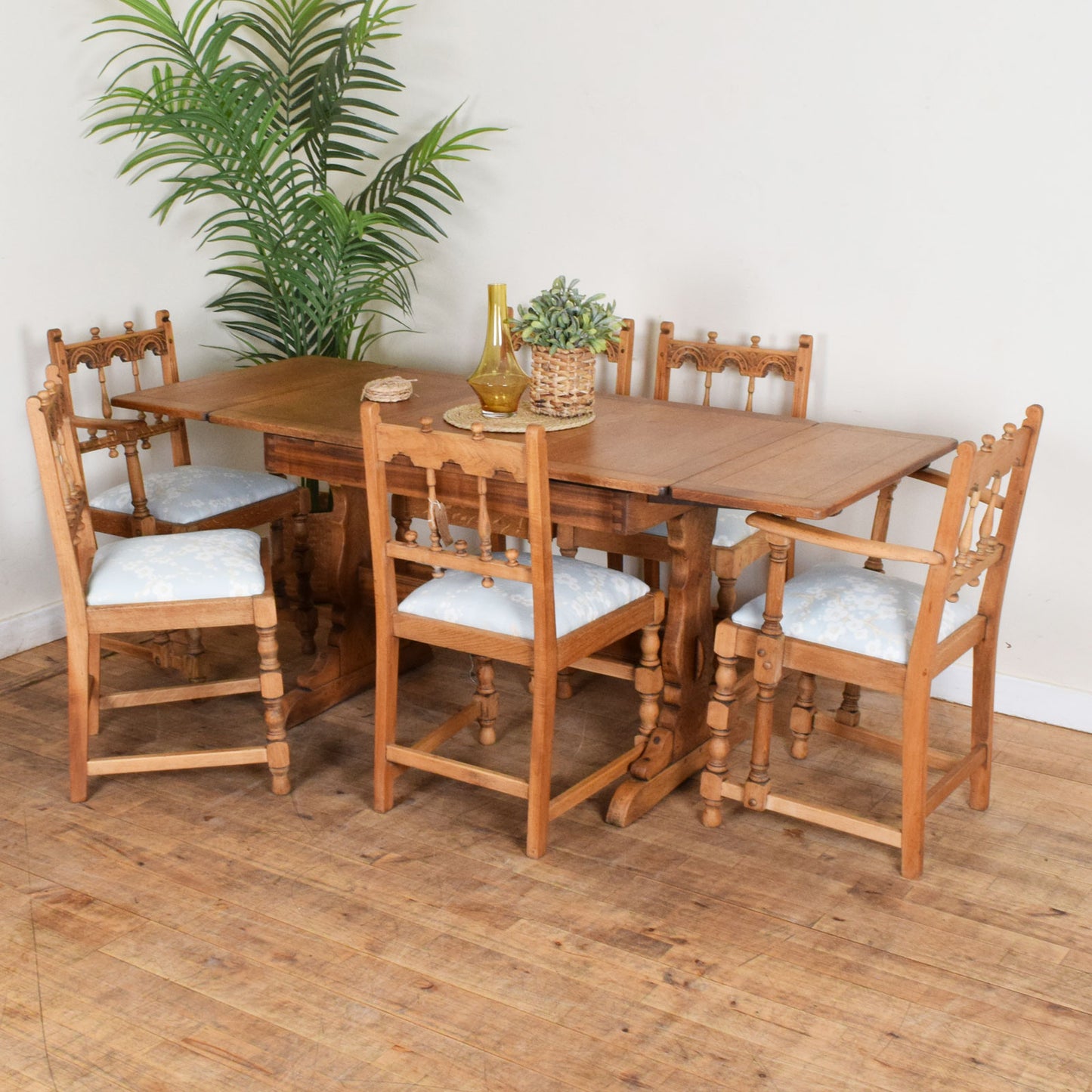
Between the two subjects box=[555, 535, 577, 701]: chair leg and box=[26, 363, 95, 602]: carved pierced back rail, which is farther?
box=[555, 535, 577, 701]: chair leg

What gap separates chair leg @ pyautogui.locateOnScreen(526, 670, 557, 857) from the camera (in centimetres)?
260

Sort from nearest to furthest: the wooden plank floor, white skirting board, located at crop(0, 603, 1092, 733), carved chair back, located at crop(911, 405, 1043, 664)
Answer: the wooden plank floor, carved chair back, located at crop(911, 405, 1043, 664), white skirting board, located at crop(0, 603, 1092, 733)

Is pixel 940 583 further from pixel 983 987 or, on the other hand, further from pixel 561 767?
pixel 561 767

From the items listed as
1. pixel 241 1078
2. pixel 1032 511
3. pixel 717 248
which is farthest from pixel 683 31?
pixel 241 1078

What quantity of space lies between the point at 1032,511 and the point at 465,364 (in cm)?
183

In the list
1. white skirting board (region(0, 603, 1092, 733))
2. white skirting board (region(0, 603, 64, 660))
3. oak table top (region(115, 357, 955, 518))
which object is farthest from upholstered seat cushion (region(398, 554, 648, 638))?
white skirting board (region(0, 603, 64, 660))

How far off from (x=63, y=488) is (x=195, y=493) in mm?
762

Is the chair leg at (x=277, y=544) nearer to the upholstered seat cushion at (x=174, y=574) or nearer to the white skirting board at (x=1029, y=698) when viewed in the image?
the upholstered seat cushion at (x=174, y=574)

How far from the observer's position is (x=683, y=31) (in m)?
3.47

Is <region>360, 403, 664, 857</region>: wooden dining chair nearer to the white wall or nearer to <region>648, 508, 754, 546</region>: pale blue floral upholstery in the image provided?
<region>648, 508, 754, 546</region>: pale blue floral upholstery

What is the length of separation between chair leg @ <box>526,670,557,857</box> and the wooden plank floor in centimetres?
6

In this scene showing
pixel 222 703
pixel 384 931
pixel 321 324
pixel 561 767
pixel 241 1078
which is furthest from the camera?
pixel 321 324

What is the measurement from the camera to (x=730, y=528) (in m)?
3.29

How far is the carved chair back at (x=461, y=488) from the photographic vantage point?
2.46 meters
